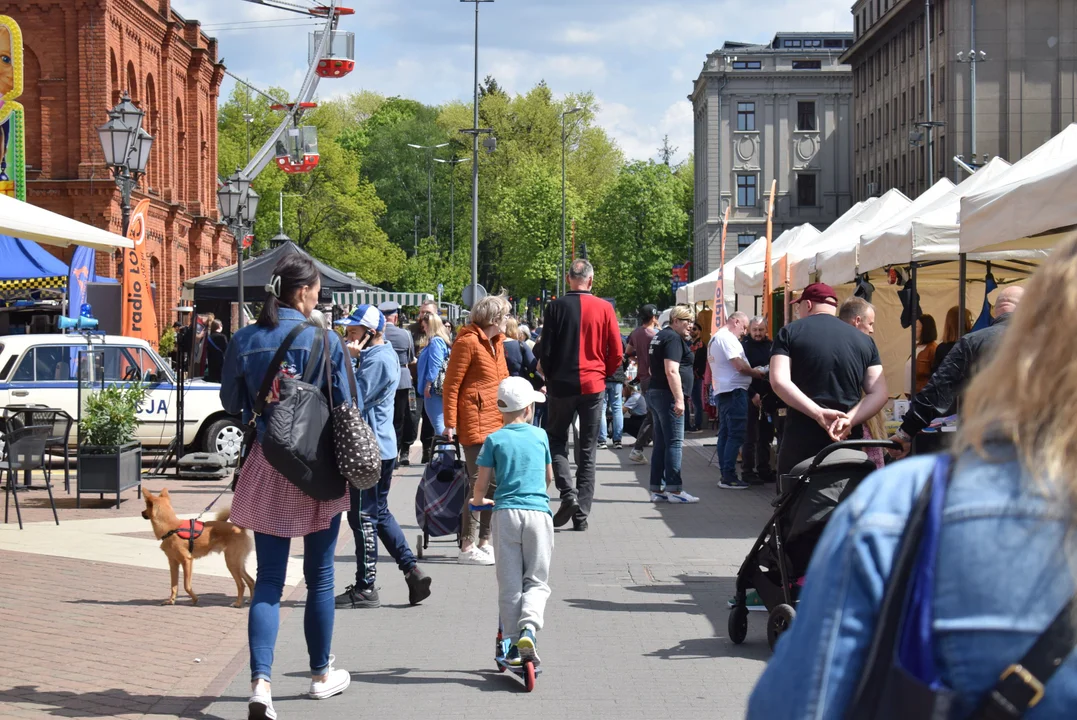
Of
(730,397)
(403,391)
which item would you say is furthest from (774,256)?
(403,391)

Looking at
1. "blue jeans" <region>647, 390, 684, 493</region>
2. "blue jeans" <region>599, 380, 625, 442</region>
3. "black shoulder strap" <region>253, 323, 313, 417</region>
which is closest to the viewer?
"black shoulder strap" <region>253, 323, 313, 417</region>

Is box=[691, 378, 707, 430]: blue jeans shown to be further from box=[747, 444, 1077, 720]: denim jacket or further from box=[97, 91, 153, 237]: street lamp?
box=[747, 444, 1077, 720]: denim jacket

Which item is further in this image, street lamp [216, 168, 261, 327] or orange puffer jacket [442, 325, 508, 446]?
street lamp [216, 168, 261, 327]

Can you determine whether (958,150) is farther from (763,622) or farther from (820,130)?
(763,622)

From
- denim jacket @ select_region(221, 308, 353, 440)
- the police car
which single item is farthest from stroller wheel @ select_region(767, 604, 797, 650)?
the police car

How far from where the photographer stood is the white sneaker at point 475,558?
9.89m

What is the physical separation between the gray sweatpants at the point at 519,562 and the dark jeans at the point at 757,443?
9.09 meters

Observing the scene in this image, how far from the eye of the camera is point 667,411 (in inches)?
521

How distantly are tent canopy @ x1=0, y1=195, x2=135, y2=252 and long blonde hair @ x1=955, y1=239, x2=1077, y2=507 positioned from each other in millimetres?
9142

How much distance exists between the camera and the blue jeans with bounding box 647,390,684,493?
13.2 m

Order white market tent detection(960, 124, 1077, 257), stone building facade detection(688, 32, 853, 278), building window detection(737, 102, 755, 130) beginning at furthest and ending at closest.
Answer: building window detection(737, 102, 755, 130), stone building facade detection(688, 32, 853, 278), white market tent detection(960, 124, 1077, 257)

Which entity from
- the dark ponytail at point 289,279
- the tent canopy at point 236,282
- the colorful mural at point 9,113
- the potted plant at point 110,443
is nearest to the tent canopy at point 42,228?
the potted plant at point 110,443

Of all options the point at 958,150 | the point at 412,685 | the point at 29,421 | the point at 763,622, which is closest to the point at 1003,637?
the point at 412,685

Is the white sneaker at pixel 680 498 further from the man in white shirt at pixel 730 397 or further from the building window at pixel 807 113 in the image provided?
the building window at pixel 807 113
